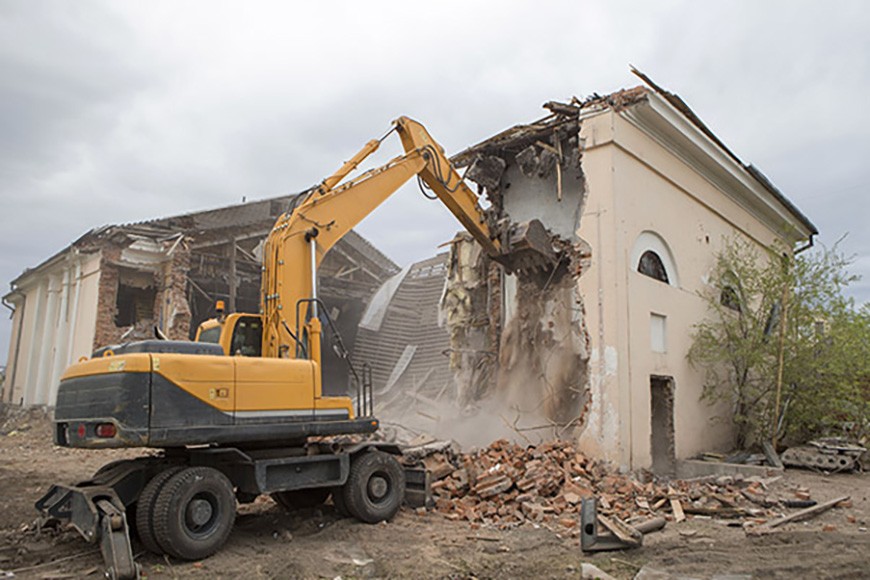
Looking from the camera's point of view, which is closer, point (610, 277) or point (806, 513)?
point (806, 513)

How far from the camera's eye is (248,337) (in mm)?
7230

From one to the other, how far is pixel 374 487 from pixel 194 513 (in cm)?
210

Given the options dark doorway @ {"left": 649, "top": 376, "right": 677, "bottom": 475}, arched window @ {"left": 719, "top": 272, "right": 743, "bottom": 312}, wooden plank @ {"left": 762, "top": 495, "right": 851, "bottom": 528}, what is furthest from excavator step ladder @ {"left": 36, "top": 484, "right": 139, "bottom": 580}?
arched window @ {"left": 719, "top": 272, "right": 743, "bottom": 312}

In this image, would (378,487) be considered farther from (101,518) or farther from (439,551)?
(101,518)

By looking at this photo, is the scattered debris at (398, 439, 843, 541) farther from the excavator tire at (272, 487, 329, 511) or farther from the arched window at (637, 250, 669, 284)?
the arched window at (637, 250, 669, 284)

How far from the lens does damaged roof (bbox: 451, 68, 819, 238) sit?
1017 centimetres

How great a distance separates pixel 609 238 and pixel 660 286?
173 cm

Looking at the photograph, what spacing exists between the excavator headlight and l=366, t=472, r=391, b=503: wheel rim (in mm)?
2772

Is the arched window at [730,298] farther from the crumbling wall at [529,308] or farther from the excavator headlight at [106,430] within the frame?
the excavator headlight at [106,430]

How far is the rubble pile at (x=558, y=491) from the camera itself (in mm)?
7582

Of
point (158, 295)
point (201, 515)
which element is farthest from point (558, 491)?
point (158, 295)

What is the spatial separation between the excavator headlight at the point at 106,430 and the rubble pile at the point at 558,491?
12.4 feet

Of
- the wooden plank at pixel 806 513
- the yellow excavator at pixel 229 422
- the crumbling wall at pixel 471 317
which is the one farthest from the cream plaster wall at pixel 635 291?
the yellow excavator at pixel 229 422

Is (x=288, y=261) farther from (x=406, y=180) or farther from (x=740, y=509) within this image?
(x=740, y=509)
